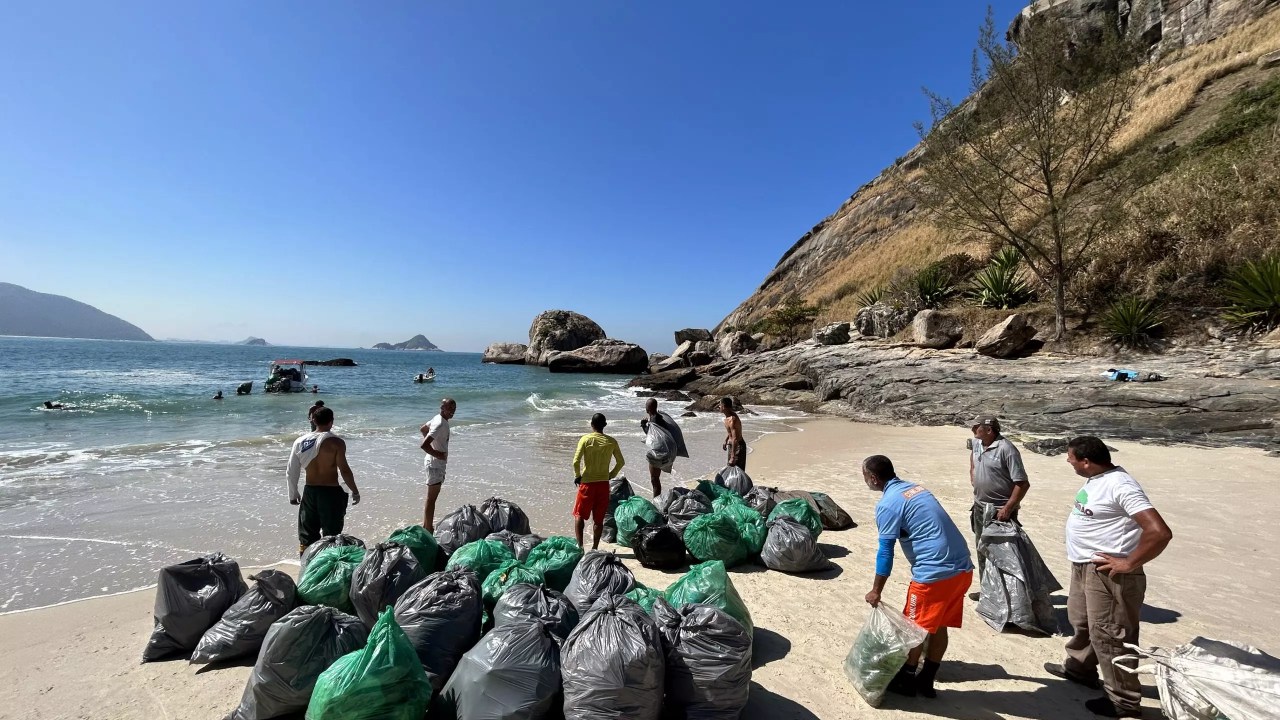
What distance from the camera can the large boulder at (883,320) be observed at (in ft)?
69.2

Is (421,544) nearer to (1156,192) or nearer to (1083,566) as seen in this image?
(1083,566)

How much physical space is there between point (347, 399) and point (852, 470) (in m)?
23.2

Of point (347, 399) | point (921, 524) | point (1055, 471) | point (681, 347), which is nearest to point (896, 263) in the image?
point (681, 347)

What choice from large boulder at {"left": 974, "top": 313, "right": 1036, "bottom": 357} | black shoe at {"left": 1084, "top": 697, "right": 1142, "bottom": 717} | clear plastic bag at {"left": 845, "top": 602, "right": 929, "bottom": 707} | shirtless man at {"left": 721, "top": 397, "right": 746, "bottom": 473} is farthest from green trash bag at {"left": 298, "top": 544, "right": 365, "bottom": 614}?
large boulder at {"left": 974, "top": 313, "right": 1036, "bottom": 357}

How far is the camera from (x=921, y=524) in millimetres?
2953

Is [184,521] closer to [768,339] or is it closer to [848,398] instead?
[848,398]

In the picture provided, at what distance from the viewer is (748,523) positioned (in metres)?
5.18

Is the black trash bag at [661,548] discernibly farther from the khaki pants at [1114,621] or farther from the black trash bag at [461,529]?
the khaki pants at [1114,621]

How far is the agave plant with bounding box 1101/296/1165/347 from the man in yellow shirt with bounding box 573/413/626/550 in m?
15.0

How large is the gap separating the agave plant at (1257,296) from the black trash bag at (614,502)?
1476cm

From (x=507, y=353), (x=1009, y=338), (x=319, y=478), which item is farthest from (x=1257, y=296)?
(x=507, y=353)

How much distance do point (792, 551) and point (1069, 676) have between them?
6.44ft

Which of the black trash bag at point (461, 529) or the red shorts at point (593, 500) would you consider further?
the red shorts at point (593, 500)

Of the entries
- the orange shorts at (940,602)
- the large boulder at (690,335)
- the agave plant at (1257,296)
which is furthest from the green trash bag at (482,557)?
the large boulder at (690,335)
